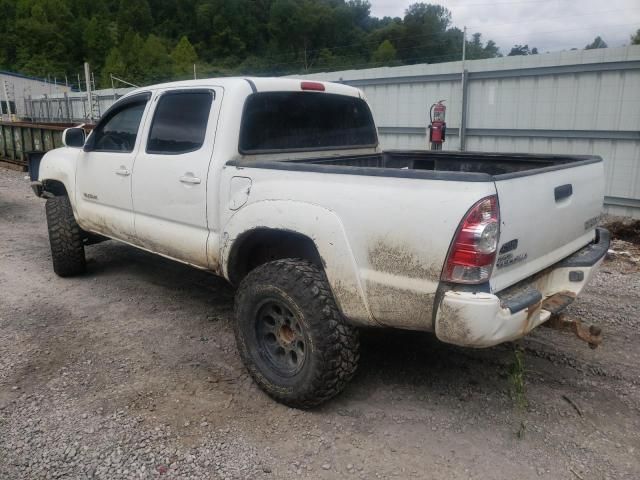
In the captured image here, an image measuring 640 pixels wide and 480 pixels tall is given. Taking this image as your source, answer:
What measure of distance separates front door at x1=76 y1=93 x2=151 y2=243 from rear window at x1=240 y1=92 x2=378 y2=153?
1136 millimetres

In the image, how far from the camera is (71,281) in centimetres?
549

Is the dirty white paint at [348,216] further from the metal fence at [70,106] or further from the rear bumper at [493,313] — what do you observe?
the metal fence at [70,106]

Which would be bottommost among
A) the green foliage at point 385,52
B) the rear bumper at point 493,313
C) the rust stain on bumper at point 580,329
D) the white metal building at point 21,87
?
the rust stain on bumper at point 580,329

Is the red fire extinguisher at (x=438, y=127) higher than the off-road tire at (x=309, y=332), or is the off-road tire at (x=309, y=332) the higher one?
the red fire extinguisher at (x=438, y=127)

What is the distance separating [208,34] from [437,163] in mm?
91021

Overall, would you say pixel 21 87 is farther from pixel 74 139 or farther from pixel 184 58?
pixel 74 139

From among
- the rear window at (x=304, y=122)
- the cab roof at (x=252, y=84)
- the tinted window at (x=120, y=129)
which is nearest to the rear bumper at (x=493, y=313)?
the rear window at (x=304, y=122)

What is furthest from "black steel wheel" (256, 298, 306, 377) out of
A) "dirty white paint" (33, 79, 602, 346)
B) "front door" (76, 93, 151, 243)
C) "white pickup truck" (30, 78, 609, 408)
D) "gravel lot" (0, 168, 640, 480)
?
"front door" (76, 93, 151, 243)

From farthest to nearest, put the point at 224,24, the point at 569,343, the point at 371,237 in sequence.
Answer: the point at 224,24 → the point at 569,343 → the point at 371,237

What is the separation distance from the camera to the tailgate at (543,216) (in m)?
2.53

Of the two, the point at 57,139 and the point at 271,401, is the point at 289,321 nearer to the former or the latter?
the point at 271,401

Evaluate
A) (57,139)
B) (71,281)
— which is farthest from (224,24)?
(71,281)

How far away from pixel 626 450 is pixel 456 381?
101cm

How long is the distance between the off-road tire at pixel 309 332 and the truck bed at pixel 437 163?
603 mm
